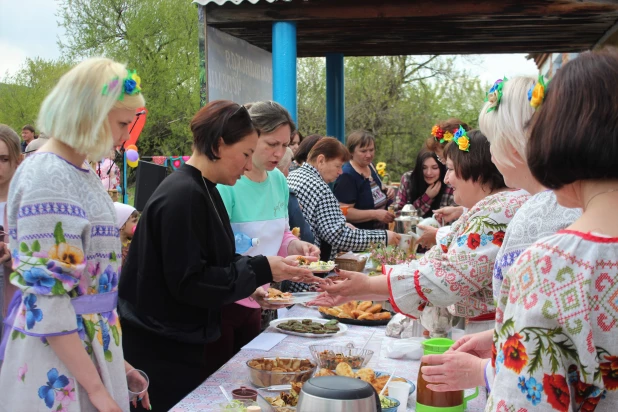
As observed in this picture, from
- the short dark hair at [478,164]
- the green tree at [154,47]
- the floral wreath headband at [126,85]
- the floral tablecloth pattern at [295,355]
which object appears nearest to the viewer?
the floral wreath headband at [126,85]

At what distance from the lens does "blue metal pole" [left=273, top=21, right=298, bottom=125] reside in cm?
558

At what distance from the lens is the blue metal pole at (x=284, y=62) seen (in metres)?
5.58

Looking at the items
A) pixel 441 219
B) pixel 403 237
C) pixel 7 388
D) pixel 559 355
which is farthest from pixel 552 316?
pixel 441 219

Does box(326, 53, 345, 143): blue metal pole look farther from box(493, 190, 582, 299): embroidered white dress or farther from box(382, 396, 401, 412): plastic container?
box(493, 190, 582, 299): embroidered white dress

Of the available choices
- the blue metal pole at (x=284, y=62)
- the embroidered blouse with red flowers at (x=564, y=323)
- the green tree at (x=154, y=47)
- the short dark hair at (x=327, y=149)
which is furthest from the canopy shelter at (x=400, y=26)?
the green tree at (x=154, y=47)

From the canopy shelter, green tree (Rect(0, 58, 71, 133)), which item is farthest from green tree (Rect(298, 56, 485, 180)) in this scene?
the canopy shelter

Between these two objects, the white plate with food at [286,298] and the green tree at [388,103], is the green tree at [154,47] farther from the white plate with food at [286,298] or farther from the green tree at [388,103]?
the white plate with food at [286,298]

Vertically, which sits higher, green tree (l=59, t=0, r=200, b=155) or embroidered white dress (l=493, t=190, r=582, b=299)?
green tree (l=59, t=0, r=200, b=155)

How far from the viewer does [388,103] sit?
23.0 m

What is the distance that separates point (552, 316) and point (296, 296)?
2.06 m

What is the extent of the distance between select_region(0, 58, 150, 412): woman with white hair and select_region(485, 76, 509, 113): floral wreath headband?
3.26ft

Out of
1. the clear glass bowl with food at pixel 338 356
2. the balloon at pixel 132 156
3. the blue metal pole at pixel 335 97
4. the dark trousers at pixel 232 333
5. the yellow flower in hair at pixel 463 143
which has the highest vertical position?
the blue metal pole at pixel 335 97

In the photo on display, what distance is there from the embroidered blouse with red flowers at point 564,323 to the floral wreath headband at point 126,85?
1.19m

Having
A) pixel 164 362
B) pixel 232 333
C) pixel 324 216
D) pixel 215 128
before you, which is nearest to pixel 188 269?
pixel 164 362
